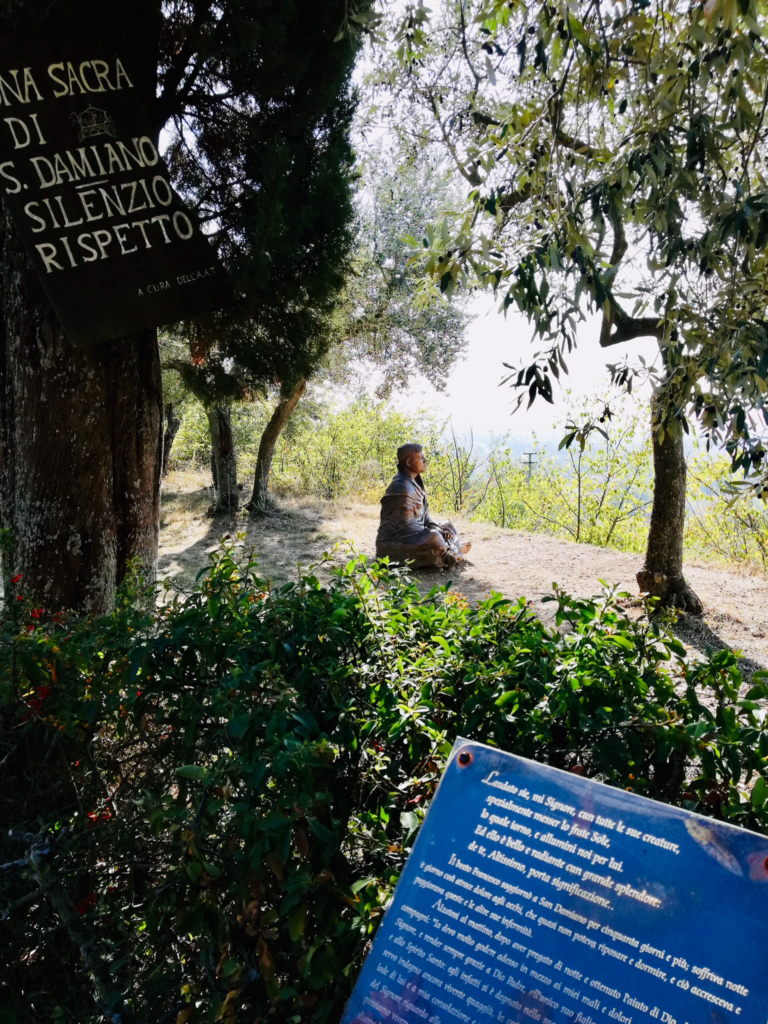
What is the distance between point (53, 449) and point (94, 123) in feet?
5.51

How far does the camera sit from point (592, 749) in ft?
5.82

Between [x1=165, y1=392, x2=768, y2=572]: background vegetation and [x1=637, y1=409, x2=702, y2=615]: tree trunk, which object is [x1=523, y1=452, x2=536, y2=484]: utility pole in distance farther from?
[x1=637, y1=409, x2=702, y2=615]: tree trunk

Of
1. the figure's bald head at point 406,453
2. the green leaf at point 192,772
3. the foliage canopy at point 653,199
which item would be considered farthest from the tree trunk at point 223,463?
the green leaf at point 192,772

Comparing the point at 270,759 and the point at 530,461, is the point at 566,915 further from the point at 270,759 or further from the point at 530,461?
the point at 530,461

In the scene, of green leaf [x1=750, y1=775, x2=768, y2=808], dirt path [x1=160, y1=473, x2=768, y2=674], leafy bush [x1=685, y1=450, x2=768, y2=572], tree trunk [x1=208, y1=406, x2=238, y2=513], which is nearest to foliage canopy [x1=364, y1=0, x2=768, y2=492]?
green leaf [x1=750, y1=775, x2=768, y2=808]

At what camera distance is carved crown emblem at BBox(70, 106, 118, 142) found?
3.65 meters

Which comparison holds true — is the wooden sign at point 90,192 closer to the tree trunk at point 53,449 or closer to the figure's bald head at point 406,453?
the tree trunk at point 53,449

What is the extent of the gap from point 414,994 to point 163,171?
388 centimetres

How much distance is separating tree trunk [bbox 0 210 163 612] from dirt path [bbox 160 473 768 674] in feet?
9.59

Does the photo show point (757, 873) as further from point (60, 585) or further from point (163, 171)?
point (163, 171)

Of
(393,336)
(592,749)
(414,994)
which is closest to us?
(414,994)

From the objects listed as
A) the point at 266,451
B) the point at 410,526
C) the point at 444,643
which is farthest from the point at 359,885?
the point at 266,451

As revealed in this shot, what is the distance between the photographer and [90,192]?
3.64 meters

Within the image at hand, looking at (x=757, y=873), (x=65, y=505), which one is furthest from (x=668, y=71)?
(x=65, y=505)
